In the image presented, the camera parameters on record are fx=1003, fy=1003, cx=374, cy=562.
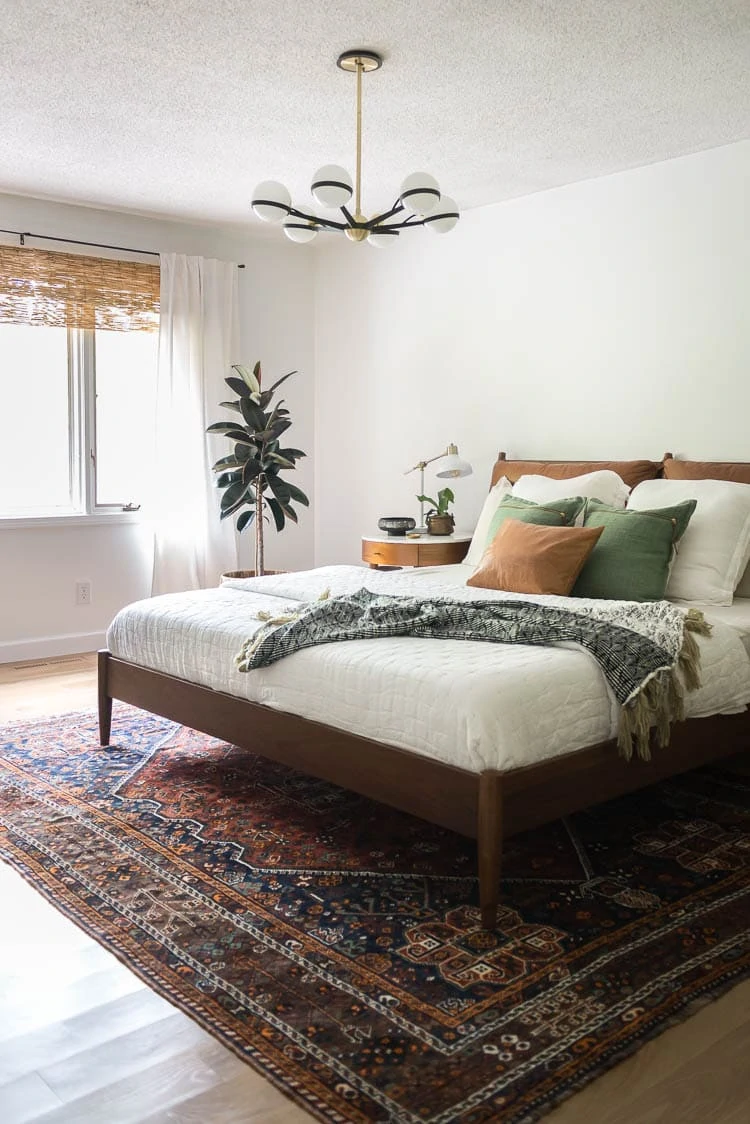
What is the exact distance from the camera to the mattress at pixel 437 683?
2430 mm

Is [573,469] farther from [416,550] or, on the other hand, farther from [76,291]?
[76,291]

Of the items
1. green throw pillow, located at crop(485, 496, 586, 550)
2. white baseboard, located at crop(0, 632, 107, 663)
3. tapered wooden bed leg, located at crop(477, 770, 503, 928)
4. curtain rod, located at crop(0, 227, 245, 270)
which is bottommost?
white baseboard, located at crop(0, 632, 107, 663)

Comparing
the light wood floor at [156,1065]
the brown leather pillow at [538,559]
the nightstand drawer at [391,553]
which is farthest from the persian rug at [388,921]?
the nightstand drawer at [391,553]

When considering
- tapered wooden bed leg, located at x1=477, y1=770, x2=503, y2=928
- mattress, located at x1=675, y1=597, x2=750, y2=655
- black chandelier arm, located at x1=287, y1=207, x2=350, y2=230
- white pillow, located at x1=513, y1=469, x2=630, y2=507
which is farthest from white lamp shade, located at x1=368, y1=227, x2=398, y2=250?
tapered wooden bed leg, located at x1=477, y1=770, x2=503, y2=928

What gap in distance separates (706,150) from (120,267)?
310 centimetres

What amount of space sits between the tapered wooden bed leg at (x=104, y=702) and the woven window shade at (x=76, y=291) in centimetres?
230

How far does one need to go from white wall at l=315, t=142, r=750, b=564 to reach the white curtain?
0.77 metres

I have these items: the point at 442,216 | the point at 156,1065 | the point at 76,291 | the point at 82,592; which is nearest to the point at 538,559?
the point at 442,216

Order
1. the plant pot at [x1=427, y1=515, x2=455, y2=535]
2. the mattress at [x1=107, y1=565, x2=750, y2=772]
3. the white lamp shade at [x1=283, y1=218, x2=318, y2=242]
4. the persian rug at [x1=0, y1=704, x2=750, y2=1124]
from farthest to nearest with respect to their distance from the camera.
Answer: the plant pot at [x1=427, y1=515, x2=455, y2=535] < the white lamp shade at [x1=283, y1=218, x2=318, y2=242] < the mattress at [x1=107, y1=565, x2=750, y2=772] < the persian rug at [x1=0, y1=704, x2=750, y2=1124]

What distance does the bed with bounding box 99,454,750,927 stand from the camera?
2.40 meters

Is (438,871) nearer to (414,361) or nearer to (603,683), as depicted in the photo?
(603,683)

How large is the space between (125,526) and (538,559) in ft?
9.45

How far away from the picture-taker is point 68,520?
5.50 m

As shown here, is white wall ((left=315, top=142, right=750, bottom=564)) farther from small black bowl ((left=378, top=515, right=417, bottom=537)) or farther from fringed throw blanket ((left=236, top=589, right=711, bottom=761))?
→ fringed throw blanket ((left=236, top=589, right=711, bottom=761))
